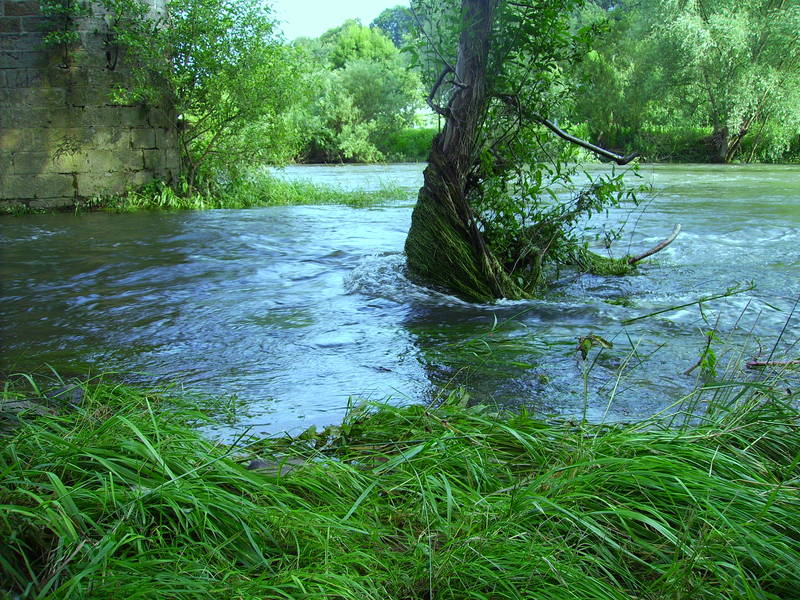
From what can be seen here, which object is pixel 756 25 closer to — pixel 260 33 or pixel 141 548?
pixel 260 33

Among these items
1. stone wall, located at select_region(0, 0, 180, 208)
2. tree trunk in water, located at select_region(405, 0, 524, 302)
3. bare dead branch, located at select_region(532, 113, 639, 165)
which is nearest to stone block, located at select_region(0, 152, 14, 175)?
stone wall, located at select_region(0, 0, 180, 208)

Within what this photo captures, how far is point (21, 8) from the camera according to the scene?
1317 centimetres

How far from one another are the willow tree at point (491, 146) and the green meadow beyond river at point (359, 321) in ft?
1.38

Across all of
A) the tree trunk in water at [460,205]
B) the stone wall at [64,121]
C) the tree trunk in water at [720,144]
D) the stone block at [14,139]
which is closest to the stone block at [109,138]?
the stone wall at [64,121]

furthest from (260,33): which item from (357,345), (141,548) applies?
(141,548)

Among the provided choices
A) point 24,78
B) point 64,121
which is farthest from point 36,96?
point 64,121

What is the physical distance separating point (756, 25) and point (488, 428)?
105 ft

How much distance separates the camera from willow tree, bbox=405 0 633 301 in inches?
243

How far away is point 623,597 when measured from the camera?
6.31 ft

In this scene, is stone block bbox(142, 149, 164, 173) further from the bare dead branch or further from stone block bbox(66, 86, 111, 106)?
the bare dead branch

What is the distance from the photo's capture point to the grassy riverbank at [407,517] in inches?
75.8

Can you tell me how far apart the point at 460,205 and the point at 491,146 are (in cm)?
70

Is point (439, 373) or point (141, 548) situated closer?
point (141, 548)

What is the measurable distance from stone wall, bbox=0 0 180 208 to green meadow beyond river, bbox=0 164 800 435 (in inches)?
108
